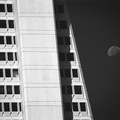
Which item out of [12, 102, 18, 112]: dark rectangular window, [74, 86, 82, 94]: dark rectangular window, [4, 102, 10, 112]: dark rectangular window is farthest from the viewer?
[74, 86, 82, 94]: dark rectangular window

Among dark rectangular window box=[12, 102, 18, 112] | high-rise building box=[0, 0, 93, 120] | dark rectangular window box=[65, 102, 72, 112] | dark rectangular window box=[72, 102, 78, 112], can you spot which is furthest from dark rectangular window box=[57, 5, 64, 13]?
dark rectangular window box=[12, 102, 18, 112]

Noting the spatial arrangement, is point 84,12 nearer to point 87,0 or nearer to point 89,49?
point 87,0

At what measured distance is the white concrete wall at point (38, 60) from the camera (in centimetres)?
4394

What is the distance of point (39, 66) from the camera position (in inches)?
1785

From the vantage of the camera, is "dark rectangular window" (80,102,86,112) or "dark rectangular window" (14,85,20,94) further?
"dark rectangular window" (14,85,20,94)

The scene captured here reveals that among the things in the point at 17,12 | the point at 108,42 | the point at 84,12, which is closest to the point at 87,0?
the point at 84,12

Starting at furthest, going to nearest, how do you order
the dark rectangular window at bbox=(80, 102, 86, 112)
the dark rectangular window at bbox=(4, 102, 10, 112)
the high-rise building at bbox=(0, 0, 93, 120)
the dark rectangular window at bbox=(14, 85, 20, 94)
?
1. the dark rectangular window at bbox=(14, 85, 20, 94)
2. the dark rectangular window at bbox=(80, 102, 86, 112)
3. the dark rectangular window at bbox=(4, 102, 10, 112)
4. the high-rise building at bbox=(0, 0, 93, 120)

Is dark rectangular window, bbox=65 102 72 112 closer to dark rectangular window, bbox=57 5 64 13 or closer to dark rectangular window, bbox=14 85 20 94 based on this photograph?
dark rectangular window, bbox=14 85 20 94

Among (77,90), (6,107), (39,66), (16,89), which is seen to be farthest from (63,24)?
(6,107)

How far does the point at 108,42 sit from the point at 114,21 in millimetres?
3306

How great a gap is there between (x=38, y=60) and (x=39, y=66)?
28.9 inches

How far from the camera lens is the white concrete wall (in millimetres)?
43938

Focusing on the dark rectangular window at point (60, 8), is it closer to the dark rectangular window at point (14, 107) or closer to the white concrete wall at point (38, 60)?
the white concrete wall at point (38, 60)

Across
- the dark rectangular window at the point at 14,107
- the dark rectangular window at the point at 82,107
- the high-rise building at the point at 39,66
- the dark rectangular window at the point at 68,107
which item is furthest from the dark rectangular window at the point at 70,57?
the dark rectangular window at the point at 14,107
